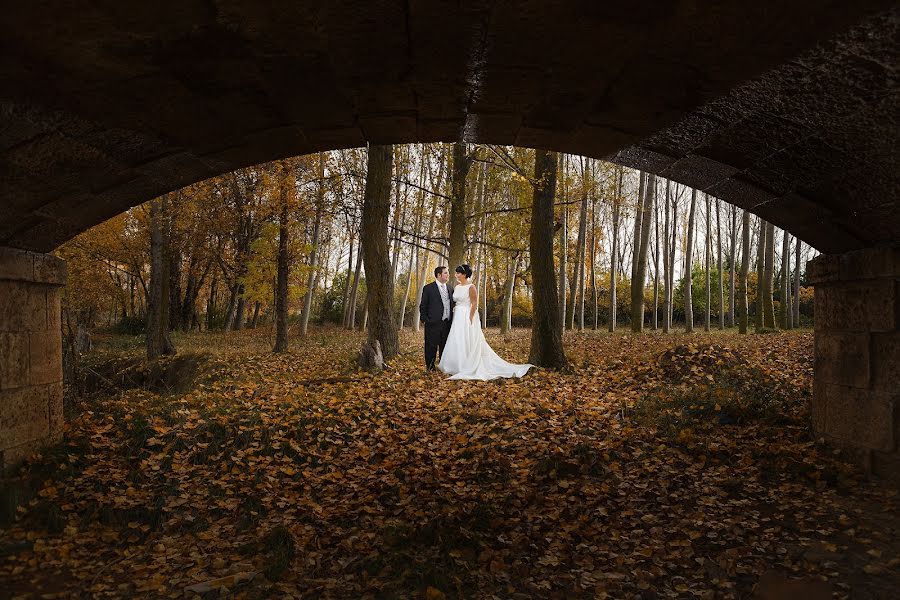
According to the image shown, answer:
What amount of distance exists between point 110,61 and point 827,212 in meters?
5.31

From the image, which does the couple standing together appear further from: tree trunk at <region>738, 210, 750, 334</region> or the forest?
tree trunk at <region>738, 210, 750, 334</region>

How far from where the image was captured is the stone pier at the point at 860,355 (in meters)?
4.46

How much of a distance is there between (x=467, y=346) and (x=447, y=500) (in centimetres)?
543

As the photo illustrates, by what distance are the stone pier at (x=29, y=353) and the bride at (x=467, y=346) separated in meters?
5.96

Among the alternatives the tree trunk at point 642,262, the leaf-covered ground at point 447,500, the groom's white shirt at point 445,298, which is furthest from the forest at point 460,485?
the tree trunk at point 642,262

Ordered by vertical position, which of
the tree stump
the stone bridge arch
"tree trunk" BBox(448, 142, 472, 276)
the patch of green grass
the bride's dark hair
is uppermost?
"tree trunk" BBox(448, 142, 472, 276)

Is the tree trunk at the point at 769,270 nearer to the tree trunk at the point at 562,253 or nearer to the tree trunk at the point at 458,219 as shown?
the tree trunk at the point at 562,253

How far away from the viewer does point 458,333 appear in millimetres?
10086

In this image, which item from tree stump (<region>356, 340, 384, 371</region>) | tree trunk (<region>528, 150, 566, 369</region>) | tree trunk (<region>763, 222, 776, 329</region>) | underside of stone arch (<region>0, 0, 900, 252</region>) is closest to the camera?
underside of stone arch (<region>0, 0, 900, 252</region>)

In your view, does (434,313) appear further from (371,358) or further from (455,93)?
(455,93)

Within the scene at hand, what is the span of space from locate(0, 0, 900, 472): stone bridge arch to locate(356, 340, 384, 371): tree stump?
17.4 ft

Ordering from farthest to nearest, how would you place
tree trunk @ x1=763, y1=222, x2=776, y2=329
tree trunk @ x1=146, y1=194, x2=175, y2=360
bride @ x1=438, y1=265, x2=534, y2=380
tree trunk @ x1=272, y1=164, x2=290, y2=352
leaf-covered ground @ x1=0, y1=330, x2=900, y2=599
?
1. tree trunk @ x1=763, y1=222, x2=776, y2=329
2. tree trunk @ x1=272, y1=164, x2=290, y2=352
3. tree trunk @ x1=146, y1=194, x2=175, y2=360
4. bride @ x1=438, y1=265, x2=534, y2=380
5. leaf-covered ground @ x1=0, y1=330, x2=900, y2=599

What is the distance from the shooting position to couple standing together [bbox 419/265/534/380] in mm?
9852

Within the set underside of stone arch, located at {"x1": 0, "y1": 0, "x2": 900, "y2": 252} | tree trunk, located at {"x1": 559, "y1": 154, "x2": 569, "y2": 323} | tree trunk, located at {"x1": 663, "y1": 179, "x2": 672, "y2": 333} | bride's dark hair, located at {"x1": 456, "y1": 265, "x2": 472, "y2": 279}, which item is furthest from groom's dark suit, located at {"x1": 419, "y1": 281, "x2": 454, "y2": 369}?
tree trunk, located at {"x1": 663, "y1": 179, "x2": 672, "y2": 333}
